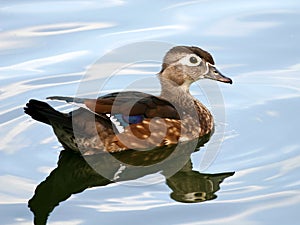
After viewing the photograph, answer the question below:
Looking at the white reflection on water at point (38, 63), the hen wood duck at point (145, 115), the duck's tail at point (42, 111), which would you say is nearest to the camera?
the duck's tail at point (42, 111)

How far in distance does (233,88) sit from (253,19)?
1716mm

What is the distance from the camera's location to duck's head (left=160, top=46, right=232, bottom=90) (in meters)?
8.20

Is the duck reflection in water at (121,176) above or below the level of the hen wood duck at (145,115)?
below

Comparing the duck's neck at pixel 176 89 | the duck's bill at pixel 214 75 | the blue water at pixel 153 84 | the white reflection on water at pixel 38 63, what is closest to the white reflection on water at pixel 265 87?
the blue water at pixel 153 84

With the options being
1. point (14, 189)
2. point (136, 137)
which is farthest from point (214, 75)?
point (14, 189)

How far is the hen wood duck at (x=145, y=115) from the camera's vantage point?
7336 mm

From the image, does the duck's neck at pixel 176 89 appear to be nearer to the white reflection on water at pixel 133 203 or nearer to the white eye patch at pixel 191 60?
the white eye patch at pixel 191 60

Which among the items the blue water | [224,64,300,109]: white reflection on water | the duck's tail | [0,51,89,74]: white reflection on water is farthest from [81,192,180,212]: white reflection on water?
[0,51,89,74]: white reflection on water

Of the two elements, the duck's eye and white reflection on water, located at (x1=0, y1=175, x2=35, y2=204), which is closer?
white reflection on water, located at (x1=0, y1=175, x2=35, y2=204)

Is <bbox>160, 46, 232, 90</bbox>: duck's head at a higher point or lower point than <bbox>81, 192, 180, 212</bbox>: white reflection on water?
higher

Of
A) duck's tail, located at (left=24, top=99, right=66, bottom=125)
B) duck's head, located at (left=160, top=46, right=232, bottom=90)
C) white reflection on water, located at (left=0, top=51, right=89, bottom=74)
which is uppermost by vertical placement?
white reflection on water, located at (left=0, top=51, right=89, bottom=74)

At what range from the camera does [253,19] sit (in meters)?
10.1

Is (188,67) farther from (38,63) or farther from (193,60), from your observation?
(38,63)

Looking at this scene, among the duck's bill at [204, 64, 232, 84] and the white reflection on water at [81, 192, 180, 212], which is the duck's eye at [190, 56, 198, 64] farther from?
the white reflection on water at [81, 192, 180, 212]
